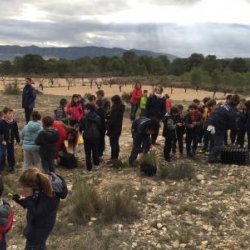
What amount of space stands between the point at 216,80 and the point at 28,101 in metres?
44.8

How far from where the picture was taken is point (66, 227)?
717 centimetres

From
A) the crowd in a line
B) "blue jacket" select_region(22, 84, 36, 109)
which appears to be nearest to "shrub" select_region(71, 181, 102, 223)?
the crowd in a line

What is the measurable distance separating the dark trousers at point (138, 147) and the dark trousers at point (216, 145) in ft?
4.99

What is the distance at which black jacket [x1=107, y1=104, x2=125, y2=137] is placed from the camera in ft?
33.7

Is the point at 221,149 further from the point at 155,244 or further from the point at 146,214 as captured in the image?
the point at 155,244

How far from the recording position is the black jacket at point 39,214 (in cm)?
460

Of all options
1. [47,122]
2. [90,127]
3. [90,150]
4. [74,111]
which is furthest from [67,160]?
[47,122]

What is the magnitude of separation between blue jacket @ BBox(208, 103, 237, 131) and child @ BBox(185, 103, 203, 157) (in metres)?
0.41

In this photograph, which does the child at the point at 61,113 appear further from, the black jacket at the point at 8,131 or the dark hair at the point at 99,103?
the black jacket at the point at 8,131

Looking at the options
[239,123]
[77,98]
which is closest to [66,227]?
[77,98]

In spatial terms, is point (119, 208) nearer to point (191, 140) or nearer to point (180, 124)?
point (180, 124)

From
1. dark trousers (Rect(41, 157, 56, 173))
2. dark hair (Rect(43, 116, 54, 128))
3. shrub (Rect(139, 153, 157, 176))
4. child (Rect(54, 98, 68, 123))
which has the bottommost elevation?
shrub (Rect(139, 153, 157, 176))

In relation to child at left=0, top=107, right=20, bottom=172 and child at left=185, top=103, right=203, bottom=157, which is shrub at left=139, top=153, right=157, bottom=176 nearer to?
child at left=185, top=103, right=203, bottom=157

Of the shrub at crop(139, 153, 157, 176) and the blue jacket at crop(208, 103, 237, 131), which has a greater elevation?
the blue jacket at crop(208, 103, 237, 131)
